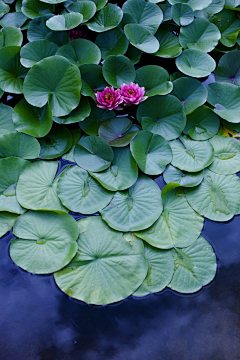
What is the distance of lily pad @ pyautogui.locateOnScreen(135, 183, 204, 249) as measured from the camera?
1749 millimetres

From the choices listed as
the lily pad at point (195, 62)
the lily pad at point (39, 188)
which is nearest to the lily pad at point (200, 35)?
the lily pad at point (195, 62)

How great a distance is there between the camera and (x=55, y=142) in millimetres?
2100

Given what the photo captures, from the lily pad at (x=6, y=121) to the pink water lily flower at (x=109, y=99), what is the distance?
0.79 m

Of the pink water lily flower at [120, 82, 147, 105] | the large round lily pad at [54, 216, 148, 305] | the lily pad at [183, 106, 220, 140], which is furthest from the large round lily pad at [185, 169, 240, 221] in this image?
the pink water lily flower at [120, 82, 147, 105]

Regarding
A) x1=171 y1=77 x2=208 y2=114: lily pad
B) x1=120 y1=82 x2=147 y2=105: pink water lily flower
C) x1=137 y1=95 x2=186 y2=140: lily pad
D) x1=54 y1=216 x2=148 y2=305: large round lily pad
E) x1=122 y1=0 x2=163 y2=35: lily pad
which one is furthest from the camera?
x1=122 y1=0 x2=163 y2=35: lily pad

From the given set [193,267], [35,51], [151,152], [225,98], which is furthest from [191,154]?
[35,51]

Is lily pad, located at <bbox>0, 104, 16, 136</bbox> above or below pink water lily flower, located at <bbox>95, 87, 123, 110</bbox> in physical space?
below

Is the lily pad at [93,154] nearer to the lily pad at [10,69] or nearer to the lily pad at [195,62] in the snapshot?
the lily pad at [10,69]

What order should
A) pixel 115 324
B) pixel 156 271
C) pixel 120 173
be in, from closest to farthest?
pixel 115 324 → pixel 156 271 → pixel 120 173

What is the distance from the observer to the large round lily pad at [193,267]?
165cm

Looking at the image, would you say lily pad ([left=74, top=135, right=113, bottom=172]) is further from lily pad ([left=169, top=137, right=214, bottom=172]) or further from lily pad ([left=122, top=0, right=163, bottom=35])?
lily pad ([left=122, top=0, right=163, bottom=35])

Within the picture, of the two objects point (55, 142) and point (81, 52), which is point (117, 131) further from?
point (81, 52)

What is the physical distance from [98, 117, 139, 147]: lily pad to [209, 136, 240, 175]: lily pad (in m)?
0.74

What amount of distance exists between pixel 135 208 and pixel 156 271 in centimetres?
47
